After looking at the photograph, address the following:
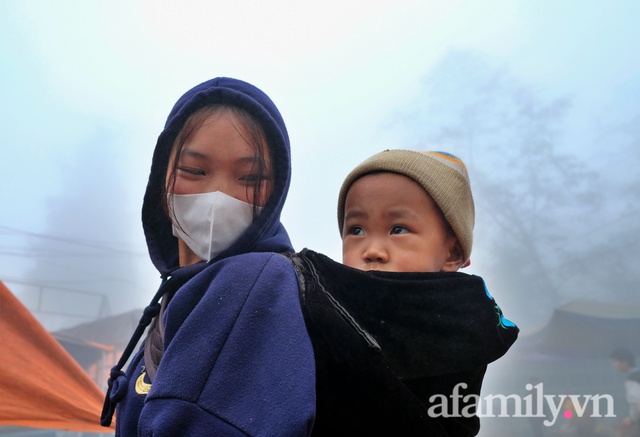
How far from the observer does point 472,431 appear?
0.73 metres

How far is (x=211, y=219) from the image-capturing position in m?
0.78

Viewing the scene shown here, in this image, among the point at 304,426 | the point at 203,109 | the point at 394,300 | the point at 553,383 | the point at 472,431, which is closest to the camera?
the point at 304,426

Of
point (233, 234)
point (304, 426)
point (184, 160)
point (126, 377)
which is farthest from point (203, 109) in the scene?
point (304, 426)

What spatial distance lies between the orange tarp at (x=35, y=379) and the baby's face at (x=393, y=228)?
2639 millimetres

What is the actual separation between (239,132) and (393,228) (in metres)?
0.26

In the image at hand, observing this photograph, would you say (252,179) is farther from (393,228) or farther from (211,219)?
(393,228)

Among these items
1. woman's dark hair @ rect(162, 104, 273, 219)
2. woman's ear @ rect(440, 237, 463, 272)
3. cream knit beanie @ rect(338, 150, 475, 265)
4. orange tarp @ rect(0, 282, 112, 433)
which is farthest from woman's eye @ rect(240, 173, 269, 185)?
orange tarp @ rect(0, 282, 112, 433)

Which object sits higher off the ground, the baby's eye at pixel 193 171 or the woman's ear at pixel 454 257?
the baby's eye at pixel 193 171

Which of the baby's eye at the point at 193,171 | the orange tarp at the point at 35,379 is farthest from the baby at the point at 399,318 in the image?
the orange tarp at the point at 35,379

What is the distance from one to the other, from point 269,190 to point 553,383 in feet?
10.4

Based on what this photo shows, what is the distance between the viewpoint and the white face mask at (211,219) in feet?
2.58

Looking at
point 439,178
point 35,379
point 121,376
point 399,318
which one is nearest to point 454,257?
point 439,178

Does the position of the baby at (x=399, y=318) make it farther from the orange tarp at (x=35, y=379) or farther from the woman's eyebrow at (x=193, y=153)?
the orange tarp at (x=35, y=379)

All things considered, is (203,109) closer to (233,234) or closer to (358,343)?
(233,234)
